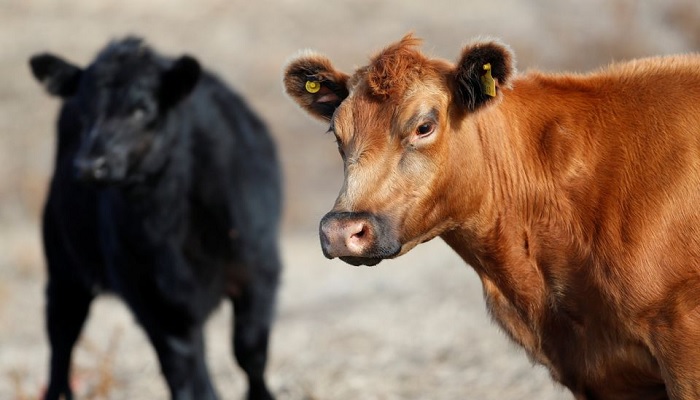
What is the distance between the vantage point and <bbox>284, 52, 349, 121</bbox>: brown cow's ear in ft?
17.6

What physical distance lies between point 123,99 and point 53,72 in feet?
2.69

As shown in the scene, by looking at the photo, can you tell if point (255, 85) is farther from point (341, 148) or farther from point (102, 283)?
point (341, 148)

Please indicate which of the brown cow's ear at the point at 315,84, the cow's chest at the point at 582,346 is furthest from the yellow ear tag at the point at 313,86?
the cow's chest at the point at 582,346

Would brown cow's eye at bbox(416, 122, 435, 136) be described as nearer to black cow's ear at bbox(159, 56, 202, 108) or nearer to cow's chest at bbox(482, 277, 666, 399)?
cow's chest at bbox(482, 277, 666, 399)

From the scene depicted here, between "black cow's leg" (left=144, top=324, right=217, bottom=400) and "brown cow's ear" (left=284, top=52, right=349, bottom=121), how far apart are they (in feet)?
8.60

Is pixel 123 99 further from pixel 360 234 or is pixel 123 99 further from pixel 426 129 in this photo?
pixel 360 234

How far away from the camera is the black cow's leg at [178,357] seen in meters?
7.48

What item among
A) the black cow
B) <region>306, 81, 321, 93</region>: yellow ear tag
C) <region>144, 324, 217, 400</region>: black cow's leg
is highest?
<region>306, 81, 321, 93</region>: yellow ear tag

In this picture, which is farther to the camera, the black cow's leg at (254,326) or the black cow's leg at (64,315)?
the black cow's leg at (64,315)

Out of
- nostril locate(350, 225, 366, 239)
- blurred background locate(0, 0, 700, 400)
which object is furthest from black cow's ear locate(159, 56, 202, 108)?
nostril locate(350, 225, 366, 239)

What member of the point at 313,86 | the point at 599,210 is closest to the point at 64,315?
the point at 313,86

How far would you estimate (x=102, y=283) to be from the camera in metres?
8.27

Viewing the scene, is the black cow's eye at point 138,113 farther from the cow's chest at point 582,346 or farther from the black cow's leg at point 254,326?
the cow's chest at point 582,346

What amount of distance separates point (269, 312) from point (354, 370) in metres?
1.40
